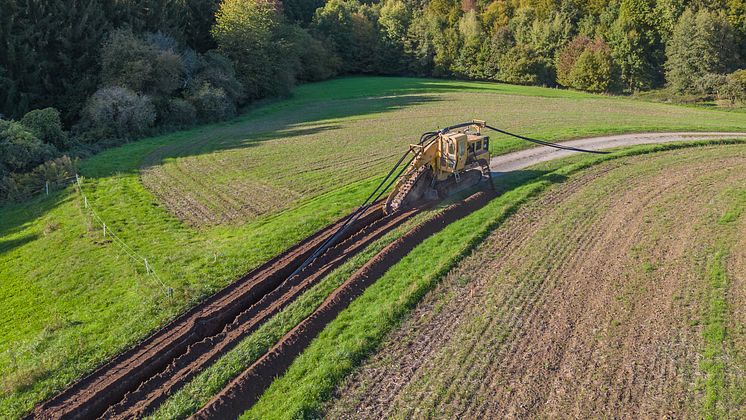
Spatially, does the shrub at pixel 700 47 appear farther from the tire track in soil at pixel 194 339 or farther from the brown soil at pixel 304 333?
the tire track in soil at pixel 194 339

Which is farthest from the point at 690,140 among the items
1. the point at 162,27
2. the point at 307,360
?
the point at 162,27

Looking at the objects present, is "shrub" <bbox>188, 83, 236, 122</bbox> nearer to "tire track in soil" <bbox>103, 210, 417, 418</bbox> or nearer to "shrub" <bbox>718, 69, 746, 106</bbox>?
"tire track in soil" <bbox>103, 210, 417, 418</bbox>

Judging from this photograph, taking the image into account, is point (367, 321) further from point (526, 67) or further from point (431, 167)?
point (526, 67)

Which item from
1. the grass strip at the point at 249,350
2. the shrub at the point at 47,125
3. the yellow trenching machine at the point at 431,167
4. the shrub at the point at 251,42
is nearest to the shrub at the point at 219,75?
the shrub at the point at 251,42

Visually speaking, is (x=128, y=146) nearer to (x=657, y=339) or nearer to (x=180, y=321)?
(x=180, y=321)

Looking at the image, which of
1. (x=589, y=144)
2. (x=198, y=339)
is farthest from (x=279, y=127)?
(x=198, y=339)

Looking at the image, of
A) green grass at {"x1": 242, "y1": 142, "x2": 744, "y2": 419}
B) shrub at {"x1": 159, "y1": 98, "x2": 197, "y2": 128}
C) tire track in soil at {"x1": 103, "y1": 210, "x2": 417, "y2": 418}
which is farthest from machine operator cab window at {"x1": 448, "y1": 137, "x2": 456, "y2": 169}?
shrub at {"x1": 159, "y1": 98, "x2": 197, "y2": 128}

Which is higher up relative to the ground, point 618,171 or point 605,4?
point 605,4
